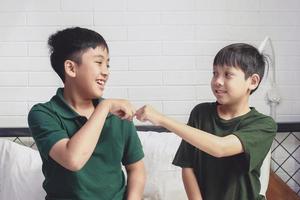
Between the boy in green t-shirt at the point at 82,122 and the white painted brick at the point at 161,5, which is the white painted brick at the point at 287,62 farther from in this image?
the boy in green t-shirt at the point at 82,122

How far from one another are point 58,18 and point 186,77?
780mm

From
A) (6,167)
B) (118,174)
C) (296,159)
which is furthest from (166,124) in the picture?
(296,159)

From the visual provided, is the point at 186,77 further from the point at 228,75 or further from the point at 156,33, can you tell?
the point at 228,75

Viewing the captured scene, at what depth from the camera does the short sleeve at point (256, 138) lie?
47.8 inches

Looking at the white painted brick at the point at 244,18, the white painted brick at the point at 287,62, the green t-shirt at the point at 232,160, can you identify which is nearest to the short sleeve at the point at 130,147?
the green t-shirt at the point at 232,160

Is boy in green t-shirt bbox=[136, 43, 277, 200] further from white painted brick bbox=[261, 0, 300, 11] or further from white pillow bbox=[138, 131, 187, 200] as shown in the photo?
white painted brick bbox=[261, 0, 300, 11]

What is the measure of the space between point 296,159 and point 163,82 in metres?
0.92

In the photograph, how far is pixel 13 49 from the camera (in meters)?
2.17

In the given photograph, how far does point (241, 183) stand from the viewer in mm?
1247

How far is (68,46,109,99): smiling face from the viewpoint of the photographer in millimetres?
1238

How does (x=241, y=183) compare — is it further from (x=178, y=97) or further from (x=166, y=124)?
(x=178, y=97)

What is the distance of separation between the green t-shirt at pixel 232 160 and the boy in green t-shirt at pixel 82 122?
0.22 metres

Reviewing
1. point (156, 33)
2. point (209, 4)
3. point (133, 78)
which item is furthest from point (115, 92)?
point (209, 4)

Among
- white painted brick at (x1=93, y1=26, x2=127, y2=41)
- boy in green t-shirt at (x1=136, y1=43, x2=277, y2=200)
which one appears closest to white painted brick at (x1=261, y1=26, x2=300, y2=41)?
white painted brick at (x1=93, y1=26, x2=127, y2=41)
